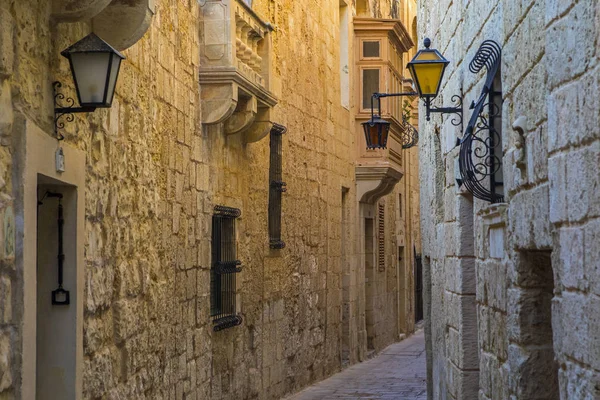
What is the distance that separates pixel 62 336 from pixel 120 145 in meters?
1.60

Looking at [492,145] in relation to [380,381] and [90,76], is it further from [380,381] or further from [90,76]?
[380,381]

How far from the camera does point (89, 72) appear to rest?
565 centimetres

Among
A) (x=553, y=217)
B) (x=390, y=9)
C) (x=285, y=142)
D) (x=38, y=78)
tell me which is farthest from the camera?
(x=390, y=9)

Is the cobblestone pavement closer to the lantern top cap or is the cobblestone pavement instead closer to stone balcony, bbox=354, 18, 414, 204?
stone balcony, bbox=354, 18, 414, 204

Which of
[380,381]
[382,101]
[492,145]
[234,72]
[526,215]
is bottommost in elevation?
[380,381]

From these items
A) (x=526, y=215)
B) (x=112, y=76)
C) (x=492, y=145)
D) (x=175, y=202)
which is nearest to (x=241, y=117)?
(x=175, y=202)

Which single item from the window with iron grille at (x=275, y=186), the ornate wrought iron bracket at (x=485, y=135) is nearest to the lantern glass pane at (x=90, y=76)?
the ornate wrought iron bracket at (x=485, y=135)

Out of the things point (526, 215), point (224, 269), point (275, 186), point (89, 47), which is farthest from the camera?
point (275, 186)

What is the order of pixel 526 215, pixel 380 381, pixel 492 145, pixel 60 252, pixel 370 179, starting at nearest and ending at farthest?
pixel 526 215
pixel 60 252
pixel 492 145
pixel 380 381
pixel 370 179

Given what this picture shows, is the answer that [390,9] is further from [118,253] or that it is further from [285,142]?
[118,253]

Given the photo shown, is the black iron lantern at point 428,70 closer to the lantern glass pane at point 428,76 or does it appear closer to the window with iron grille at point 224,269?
the lantern glass pane at point 428,76

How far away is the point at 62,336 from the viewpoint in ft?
19.1

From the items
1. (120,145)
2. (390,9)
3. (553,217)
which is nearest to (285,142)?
(120,145)

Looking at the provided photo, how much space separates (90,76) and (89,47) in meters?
0.15
